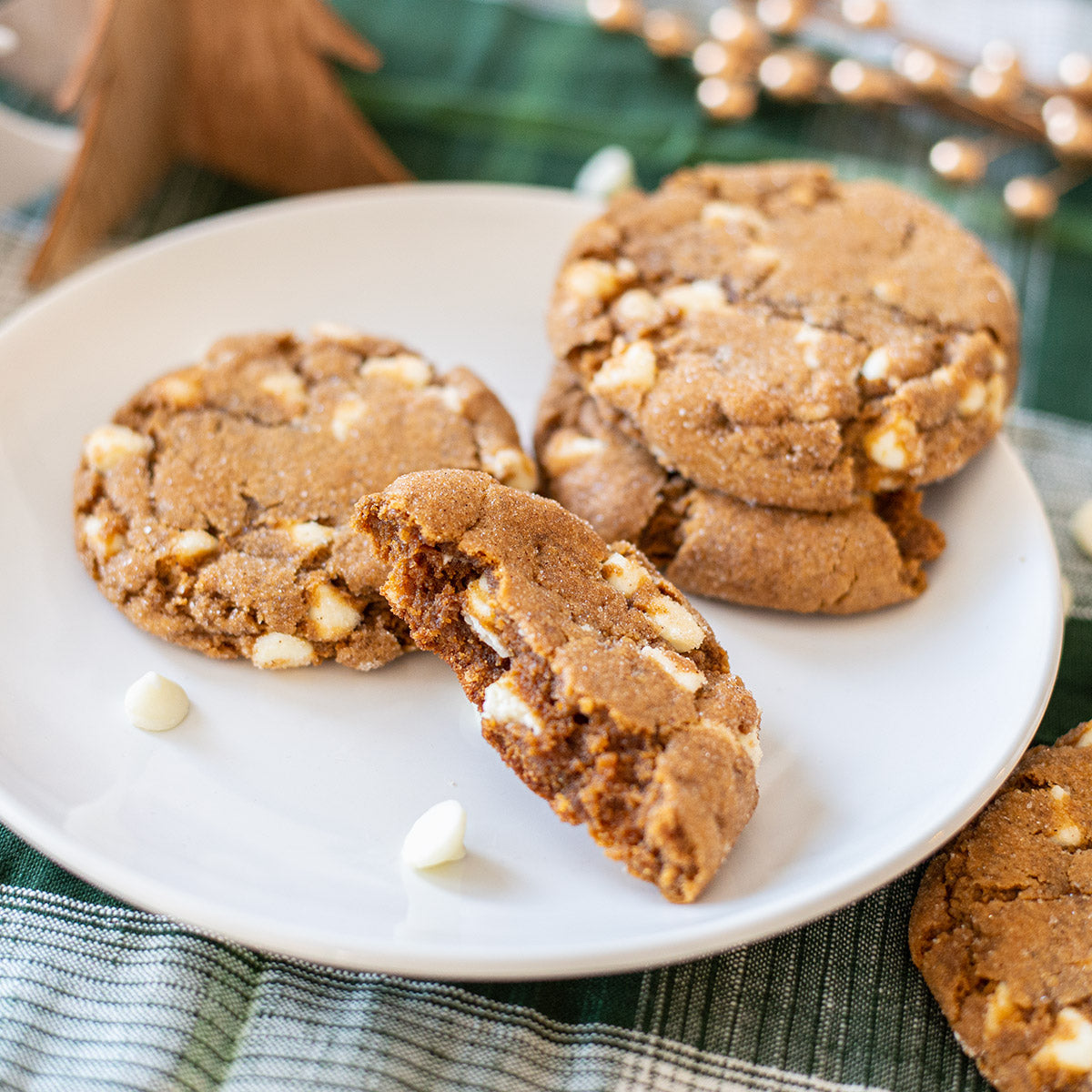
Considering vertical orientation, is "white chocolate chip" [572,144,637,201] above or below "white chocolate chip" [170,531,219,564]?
above

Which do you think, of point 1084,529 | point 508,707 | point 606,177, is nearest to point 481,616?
point 508,707

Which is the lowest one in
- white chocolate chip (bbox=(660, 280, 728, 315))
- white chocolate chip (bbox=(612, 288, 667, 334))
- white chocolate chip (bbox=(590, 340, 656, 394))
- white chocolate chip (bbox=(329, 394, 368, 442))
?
white chocolate chip (bbox=(329, 394, 368, 442))

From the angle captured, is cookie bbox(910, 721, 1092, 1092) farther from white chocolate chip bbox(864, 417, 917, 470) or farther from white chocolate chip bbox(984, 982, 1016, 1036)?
white chocolate chip bbox(864, 417, 917, 470)

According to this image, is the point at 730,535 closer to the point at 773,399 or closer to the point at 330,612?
the point at 773,399

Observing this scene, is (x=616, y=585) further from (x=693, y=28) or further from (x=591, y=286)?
(x=693, y=28)

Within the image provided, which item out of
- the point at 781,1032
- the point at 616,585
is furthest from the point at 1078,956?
the point at 616,585

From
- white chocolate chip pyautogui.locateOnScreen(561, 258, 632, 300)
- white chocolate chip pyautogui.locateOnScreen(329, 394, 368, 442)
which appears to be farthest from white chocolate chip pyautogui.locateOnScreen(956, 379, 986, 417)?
white chocolate chip pyautogui.locateOnScreen(329, 394, 368, 442)
